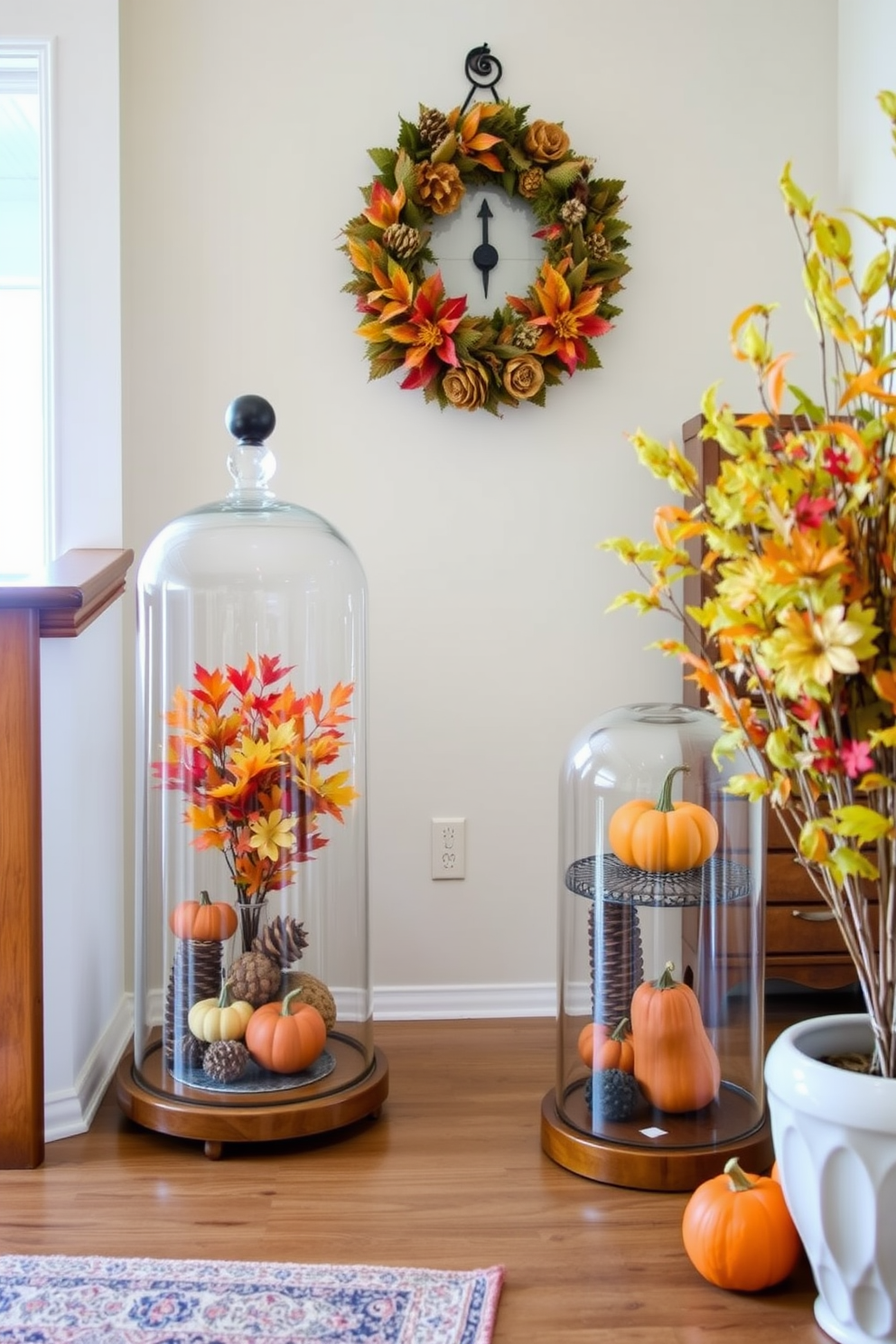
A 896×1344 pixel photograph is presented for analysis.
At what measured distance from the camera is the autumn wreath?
2.51m

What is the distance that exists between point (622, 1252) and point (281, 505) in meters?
1.22

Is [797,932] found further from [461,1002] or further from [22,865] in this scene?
[22,865]

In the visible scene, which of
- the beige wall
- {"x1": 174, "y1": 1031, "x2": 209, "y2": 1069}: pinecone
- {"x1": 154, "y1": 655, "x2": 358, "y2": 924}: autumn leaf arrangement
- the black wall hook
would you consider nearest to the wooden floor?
{"x1": 174, "y1": 1031, "x2": 209, "y2": 1069}: pinecone

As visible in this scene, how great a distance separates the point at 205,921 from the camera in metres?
2.08

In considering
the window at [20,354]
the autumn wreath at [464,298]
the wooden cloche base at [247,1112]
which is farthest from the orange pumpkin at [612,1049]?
the window at [20,354]

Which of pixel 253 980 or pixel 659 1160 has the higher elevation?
pixel 253 980

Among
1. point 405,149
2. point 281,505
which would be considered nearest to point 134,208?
point 405,149

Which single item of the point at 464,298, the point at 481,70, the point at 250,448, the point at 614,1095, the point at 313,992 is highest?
the point at 481,70

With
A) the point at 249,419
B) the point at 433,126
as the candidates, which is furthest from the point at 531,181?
the point at 249,419

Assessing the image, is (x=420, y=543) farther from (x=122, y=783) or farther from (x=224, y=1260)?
(x=224, y=1260)

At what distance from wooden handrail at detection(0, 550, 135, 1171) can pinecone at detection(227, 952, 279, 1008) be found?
291 mm

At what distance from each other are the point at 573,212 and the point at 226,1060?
167cm

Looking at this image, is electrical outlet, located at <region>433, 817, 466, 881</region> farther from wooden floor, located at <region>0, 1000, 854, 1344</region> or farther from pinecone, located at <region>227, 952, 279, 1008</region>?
pinecone, located at <region>227, 952, 279, 1008</region>

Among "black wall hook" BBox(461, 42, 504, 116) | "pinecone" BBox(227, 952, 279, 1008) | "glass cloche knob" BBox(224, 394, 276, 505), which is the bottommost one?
"pinecone" BBox(227, 952, 279, 1008)
